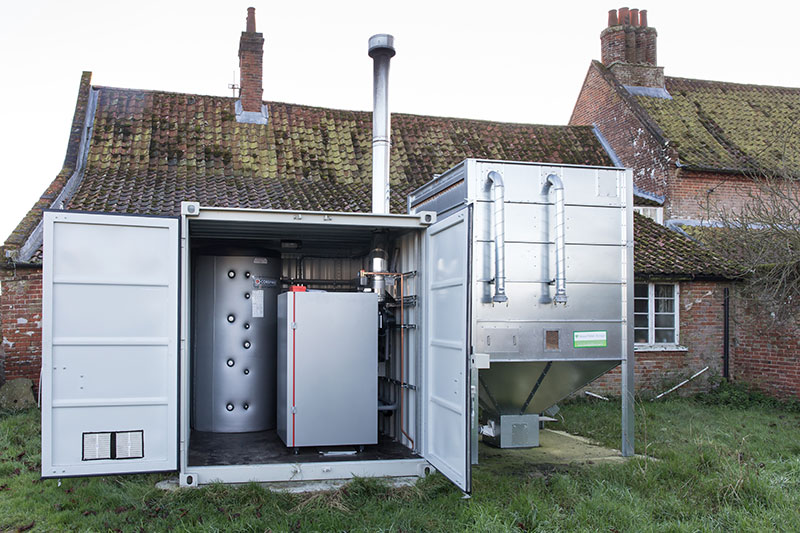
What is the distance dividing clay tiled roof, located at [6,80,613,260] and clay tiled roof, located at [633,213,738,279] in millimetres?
3395

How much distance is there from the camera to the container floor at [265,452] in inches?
297

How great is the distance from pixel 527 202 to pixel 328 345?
2.69 m

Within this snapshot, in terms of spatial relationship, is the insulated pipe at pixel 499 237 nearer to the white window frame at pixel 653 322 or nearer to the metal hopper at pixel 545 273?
the metal hopper at pixel 545 273

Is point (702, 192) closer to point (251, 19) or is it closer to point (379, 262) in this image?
point (379, 262)

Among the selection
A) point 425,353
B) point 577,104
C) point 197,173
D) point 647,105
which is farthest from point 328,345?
point 577,104

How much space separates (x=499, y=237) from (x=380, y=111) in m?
2.72

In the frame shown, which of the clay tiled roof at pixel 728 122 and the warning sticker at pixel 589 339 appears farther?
the clay tiled roof at pixel 728 122

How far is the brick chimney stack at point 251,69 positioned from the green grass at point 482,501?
10.9m

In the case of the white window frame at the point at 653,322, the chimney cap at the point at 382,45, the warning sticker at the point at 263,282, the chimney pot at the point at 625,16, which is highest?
the chimney pot at the point at 625,16

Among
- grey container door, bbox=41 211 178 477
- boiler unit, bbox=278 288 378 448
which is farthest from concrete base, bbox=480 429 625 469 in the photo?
grey container door, bbox=41 211 178 477

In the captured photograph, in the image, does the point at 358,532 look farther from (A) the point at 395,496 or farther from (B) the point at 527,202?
(B) the point at 527,202

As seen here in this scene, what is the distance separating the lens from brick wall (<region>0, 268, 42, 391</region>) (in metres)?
12.5

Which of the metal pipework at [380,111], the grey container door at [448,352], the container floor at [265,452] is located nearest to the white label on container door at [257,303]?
the container floor at [265,452]

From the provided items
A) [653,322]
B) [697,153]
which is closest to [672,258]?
[653,322]
